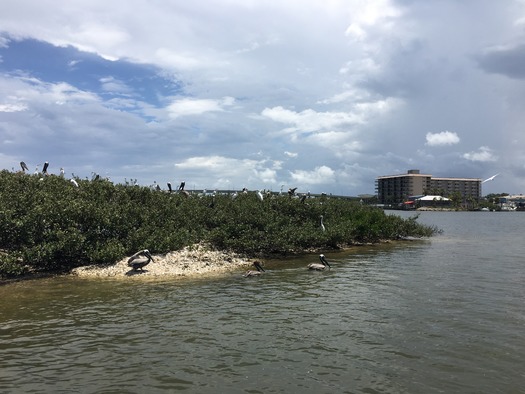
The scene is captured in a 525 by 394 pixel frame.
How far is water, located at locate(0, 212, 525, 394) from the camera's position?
8.62 meters

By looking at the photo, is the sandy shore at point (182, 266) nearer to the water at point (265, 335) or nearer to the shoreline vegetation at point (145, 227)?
the shoreline vegetation at point (145, 227)

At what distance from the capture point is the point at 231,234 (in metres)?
25.5

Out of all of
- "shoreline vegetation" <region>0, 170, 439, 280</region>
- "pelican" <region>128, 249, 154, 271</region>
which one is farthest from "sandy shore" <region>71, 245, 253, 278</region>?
"pelican" <region>128, 249, 154, 271</region>

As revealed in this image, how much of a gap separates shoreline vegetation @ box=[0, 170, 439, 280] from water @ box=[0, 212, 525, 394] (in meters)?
2.00

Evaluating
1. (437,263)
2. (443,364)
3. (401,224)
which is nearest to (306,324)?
(443,364)

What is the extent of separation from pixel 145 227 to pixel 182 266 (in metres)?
3.58

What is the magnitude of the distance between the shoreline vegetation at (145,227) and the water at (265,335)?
200cm

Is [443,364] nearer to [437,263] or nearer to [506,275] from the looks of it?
[506,275]

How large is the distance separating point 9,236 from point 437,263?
895 inches

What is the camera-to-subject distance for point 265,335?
37.2 ft

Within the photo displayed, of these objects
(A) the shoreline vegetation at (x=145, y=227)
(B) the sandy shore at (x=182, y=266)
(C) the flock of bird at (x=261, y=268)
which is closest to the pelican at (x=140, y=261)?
(B) the sandy shore at (x=182, y=266)

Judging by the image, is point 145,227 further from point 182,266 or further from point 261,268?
point 261,268

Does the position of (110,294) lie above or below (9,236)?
below

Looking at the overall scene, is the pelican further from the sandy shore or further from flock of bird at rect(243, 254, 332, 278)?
flock of bird at rect(243, 254, 332, 278)
